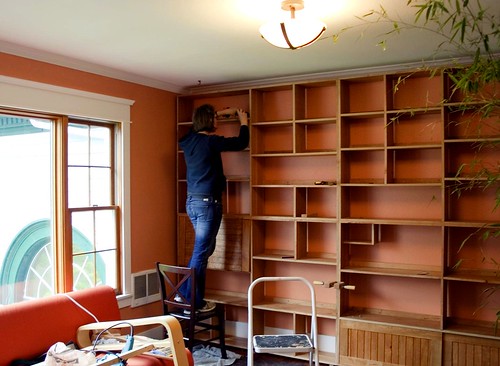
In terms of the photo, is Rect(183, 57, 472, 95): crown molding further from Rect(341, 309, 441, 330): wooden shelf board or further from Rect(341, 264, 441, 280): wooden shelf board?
Rect(341, 309, 441, 330): wooden shelf board

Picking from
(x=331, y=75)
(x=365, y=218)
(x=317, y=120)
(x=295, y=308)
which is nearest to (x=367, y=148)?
(x=317, y=120)

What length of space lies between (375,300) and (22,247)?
2805 mm

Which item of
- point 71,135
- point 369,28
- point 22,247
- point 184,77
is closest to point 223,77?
point 184,77

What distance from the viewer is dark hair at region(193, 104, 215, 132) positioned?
4254mm

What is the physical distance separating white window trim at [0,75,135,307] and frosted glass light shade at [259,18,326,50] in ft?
5.97

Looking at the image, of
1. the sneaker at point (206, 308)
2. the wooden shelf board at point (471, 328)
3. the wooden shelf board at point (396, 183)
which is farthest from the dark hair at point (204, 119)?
the wooden shelf board at point (471, 328)

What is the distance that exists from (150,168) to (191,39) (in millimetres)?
1635

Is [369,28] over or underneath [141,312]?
over

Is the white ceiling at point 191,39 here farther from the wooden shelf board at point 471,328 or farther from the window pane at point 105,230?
the wooden shelf board at point 471,328

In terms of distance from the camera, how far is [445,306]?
3.65 metres

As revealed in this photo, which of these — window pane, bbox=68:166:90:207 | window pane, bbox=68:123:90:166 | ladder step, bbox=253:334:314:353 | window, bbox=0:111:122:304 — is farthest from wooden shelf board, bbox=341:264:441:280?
window pane, bbox=68:123:90:166

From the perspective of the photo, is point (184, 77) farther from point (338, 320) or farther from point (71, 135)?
point (338, 320)

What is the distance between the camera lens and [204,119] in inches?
167

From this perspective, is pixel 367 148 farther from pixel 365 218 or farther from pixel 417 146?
pixel 365 218
